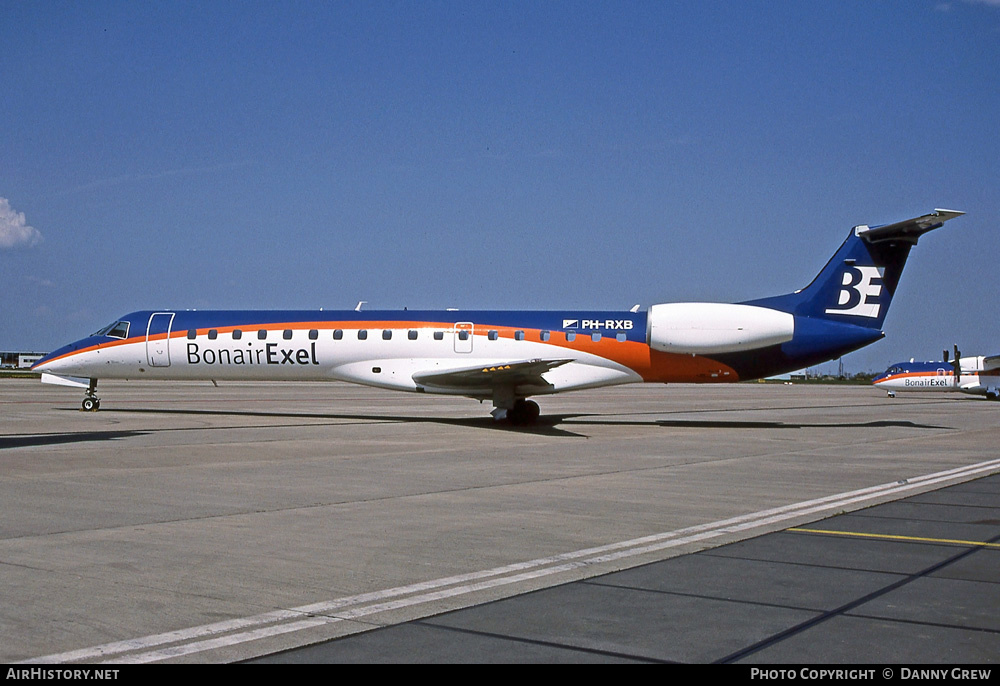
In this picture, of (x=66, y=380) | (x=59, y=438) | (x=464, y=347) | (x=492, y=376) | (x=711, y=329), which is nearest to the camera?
(x=59, y=438)

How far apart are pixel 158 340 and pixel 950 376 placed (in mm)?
51215

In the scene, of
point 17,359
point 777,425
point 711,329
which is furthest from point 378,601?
point 17,359

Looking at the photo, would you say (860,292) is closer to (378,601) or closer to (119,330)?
(119,330)

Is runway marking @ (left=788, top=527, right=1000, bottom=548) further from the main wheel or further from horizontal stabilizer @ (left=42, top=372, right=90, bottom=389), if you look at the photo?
horizontal stabilizer @ (left=42, top=372, right=90, bottom=389)

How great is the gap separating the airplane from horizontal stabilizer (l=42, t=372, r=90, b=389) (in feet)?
163

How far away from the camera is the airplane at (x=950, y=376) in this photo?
57.2 metres

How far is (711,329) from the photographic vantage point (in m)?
25.1

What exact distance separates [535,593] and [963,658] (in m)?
2.69

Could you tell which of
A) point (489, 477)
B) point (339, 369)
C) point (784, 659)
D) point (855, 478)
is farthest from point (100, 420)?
point (784, 659)

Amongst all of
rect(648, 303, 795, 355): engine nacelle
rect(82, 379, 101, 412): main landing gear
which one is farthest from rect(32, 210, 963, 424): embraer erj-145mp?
rect(82, 379, 101, 412): main landing gear

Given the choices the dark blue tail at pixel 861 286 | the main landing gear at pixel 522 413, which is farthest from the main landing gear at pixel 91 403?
the dark blue tail at pixel 861 286

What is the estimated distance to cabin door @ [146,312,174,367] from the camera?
27125 millimetres

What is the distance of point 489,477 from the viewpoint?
44.4ft

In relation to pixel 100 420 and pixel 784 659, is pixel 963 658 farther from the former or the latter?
pixel 100 420
